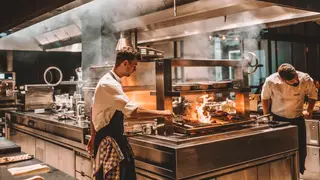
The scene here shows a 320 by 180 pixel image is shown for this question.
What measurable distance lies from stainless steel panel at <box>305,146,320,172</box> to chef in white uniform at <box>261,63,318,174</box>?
401 millimetres

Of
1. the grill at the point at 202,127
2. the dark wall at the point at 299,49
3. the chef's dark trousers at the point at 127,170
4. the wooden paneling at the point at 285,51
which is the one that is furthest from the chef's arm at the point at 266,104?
the wooden paneling at the point at 285,51

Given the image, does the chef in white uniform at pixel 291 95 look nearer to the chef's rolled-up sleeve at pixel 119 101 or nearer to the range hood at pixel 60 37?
the chef's rolled-up sleeve at pixel 119 101

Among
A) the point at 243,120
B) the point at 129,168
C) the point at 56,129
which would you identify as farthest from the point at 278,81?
Answer: the point at 56,129

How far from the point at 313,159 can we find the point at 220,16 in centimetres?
239

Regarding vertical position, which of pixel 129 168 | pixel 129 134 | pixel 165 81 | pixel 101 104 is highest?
pixel 165 81

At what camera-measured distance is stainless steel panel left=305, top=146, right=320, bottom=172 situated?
183 inches

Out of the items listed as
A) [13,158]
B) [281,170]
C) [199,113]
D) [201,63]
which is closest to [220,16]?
[201,63]

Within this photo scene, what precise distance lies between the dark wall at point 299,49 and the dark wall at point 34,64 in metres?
6.04

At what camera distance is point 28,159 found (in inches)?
106

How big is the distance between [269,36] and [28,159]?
25.1 ft

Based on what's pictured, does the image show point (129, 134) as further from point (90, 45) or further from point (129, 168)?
point (90, 45)

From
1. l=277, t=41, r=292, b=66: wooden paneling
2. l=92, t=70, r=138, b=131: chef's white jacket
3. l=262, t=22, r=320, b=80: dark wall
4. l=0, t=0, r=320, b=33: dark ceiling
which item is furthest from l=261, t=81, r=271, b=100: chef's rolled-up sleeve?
l=277, t=41, r=292, b=66: wooden paneling

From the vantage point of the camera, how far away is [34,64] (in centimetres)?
828

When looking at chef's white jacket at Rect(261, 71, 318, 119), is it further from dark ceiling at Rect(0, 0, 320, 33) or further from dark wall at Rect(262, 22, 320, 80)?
dark wall at Rect(262, 22, 320, 80)
